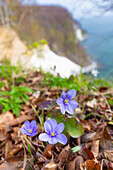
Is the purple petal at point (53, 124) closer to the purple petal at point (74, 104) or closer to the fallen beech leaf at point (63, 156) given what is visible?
the purple petal at point (74, 104)

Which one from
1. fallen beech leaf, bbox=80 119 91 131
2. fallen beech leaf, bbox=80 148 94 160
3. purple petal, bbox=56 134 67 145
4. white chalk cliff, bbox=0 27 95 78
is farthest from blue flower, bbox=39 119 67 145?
white chalk cliff, bbox=0 27 95 78

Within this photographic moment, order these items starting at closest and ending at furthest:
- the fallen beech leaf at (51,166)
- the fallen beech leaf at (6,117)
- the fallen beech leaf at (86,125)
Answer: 1. the fallen beech leaf at (51,166)
2. the fallen beech leaf at (86,125)
3. the fallen beech leaf at (6,117)

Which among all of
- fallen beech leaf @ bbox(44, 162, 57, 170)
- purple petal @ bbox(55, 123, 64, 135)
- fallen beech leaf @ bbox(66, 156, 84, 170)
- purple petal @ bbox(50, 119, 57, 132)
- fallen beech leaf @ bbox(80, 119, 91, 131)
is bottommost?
fallen beech leaf @ bbox(66, 156, 84, 170)

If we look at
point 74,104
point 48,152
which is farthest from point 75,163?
point 74,104

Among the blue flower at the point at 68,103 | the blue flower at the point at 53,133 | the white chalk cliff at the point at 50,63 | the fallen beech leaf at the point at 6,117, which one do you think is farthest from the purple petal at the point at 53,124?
the fallen beech leaf at the point at 6,117

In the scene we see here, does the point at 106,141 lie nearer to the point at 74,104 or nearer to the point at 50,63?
the point at 74,104

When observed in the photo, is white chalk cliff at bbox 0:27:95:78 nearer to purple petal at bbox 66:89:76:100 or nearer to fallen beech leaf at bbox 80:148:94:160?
purple petal at bbox 66:89:76:100

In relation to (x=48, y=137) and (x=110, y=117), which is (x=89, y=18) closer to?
(x=110, y=117)

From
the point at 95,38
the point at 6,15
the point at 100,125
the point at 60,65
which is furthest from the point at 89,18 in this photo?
the point at 6,15
